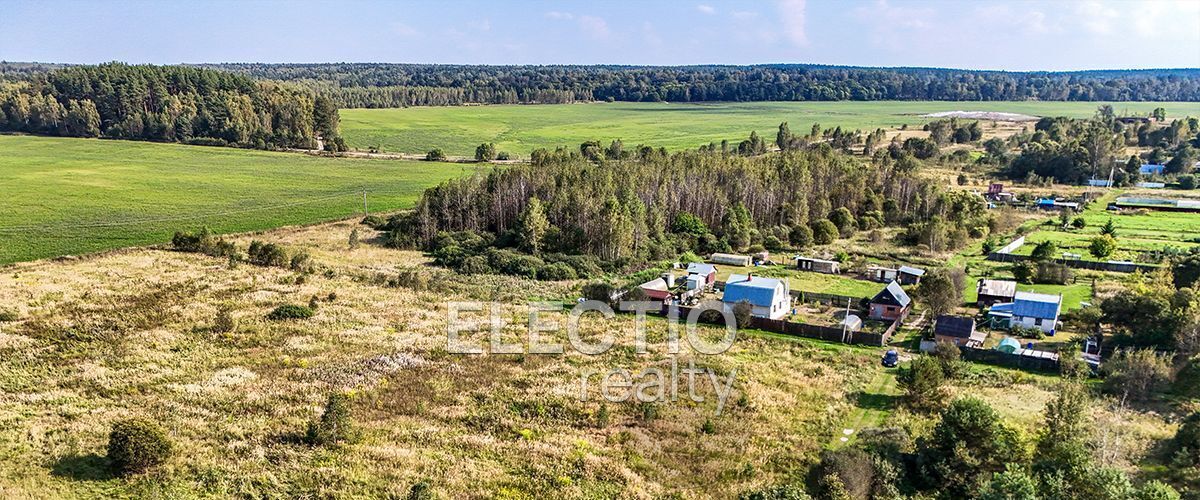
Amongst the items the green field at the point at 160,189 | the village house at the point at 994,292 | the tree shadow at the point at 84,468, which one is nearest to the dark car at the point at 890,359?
the village house at the point at 994,292

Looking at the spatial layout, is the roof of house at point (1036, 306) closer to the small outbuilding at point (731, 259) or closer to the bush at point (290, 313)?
the small outbuilding at point (731, 259)

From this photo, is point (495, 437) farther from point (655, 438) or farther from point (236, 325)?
point (236, 325)

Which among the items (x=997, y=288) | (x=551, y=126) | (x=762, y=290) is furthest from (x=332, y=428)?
(x=551, y=126)

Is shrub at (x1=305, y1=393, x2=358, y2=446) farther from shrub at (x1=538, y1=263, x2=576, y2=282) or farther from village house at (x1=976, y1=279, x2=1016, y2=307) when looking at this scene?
village house at (x1=976, y1=279, x2=1016, y2=307)

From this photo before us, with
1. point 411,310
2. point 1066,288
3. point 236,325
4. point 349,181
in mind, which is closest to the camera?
point 236,325

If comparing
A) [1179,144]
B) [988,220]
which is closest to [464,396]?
[988,220]

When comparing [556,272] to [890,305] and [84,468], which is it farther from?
[84,468]
